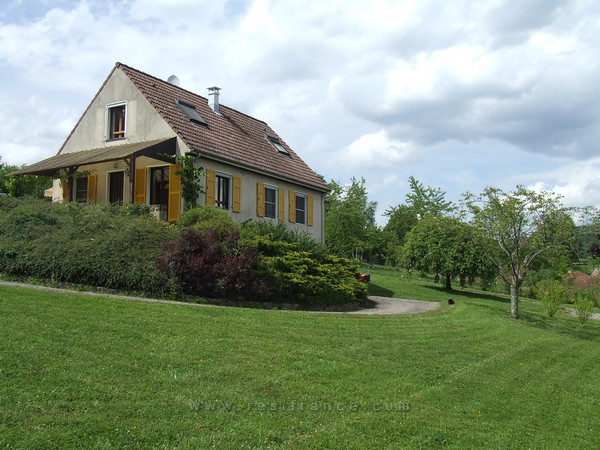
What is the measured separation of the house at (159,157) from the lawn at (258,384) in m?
10.3

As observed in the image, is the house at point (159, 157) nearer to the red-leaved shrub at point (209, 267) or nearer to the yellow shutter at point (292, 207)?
the yellow shutter at point (292, 207)

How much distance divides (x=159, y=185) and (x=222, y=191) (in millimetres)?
2424

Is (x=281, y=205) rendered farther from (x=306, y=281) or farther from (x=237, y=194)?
(x=306, y=281)

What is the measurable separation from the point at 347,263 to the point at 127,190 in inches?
369

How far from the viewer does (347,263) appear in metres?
18.3

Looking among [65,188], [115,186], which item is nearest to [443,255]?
[115,186]

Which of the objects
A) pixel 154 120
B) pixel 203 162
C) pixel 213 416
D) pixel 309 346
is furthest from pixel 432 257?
pixel 213 416

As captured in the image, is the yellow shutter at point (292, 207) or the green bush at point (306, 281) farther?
the yellow shutter at point (292, 207)

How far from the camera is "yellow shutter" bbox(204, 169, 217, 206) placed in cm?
2089

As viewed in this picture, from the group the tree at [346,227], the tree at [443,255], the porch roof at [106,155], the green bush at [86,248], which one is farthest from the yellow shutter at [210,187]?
the tree at [346,227]

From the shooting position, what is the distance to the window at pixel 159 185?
21922 millimetres

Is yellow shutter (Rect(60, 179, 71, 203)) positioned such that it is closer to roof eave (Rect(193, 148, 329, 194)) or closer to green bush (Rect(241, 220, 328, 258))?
roof eave (Rect(193, 148, 329, 194))

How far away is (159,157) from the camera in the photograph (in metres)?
20.2

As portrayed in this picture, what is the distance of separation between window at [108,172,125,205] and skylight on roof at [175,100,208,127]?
3.55 metres
